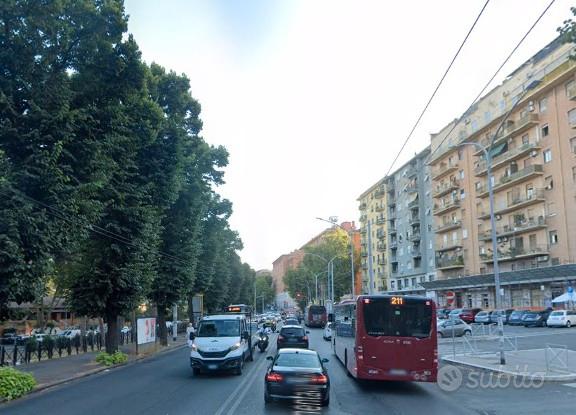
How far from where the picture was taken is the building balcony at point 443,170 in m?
72.9

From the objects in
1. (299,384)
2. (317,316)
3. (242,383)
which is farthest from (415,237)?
(299,384)

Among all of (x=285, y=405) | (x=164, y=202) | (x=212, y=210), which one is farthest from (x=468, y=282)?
(x=285, y=405)

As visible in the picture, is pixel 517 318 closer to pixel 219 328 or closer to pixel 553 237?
pixel 553 237

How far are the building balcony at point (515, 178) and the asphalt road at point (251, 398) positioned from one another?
41.5 metres

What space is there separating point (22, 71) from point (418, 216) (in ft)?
244

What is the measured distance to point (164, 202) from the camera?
27.7 meters

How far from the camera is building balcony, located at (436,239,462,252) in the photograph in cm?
7232

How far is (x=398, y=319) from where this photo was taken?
15695 mm

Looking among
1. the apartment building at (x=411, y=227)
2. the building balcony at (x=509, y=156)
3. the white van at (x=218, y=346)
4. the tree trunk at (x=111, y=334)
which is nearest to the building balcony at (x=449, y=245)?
the apartment building at (x=411, y=227)

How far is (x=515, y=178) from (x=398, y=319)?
1880 inches

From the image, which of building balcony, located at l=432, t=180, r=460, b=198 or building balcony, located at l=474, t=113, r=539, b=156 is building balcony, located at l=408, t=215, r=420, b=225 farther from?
building balcony, located at l=474, t=113, r=539, b=156

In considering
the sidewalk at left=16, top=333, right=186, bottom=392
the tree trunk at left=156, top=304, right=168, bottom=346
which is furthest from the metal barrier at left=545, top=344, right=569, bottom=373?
the tree trunk at left=156, top=304, right=168, bottom=346

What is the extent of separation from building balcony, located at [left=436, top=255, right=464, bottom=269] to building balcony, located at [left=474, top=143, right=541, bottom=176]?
11.5m

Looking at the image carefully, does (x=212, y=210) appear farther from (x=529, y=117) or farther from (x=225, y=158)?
(x=529, y=117)
